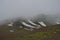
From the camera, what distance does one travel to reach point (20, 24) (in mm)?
1019

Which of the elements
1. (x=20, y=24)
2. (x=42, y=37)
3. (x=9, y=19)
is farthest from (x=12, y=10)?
(x=42, y=37)

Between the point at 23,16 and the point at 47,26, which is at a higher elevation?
the point at 23,16

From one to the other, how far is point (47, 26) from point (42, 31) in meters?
0.07

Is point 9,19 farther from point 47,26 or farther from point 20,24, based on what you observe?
point 47,26

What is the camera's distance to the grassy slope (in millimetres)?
868

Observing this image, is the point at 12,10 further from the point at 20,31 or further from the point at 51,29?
the point at 51,29

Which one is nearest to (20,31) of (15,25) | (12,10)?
(15,25)

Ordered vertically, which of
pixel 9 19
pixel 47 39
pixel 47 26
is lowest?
pixel 47 39

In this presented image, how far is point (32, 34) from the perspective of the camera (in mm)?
896

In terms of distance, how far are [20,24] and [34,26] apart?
0.11m

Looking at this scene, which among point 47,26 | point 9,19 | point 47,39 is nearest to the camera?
point 47,39

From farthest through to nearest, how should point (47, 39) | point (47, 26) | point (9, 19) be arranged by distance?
point (9, 19) < point (47, 26) < point (47, 39)

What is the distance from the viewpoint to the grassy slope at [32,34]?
2.85ft

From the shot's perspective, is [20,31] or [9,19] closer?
[20,31]
